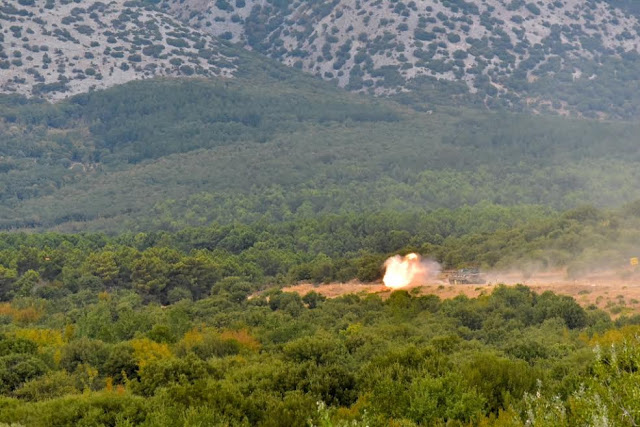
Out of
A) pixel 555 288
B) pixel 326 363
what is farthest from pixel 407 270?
pixel 326 363

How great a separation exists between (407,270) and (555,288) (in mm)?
17480

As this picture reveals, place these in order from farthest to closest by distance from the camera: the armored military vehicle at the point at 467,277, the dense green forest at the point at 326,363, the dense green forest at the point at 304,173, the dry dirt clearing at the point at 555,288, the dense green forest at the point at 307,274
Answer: the dense green forest at the point at 304,173 → the armored military vehicle at the point at 467,277 → the dry dirt clearing at the point at 555,288 → the dense green forest at the point at 307,274 → the dense green forest at the point at 326,363

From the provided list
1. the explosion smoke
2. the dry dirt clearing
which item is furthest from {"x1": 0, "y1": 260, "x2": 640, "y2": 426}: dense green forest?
the explosion smoke

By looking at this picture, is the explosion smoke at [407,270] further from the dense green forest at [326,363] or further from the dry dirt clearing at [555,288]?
the dense green forest at [326,363]

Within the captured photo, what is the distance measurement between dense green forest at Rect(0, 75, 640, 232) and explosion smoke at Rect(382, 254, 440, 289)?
59548mm

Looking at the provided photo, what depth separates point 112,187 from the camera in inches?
6885

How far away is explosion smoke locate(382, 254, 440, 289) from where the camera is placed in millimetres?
89000

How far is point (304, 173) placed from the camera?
6964 inches

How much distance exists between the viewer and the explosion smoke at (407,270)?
292ft

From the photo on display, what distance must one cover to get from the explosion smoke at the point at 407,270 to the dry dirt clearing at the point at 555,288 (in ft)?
3.80

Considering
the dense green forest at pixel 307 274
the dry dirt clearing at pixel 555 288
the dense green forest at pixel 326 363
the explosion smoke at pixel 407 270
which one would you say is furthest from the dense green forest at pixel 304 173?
the dense green forest at pixel 326 363

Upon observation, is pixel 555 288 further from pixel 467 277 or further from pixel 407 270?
pixel 407 270

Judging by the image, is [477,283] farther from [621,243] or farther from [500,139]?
[500,139]

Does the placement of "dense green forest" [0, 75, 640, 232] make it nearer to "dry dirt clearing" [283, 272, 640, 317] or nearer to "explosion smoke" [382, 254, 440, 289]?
"explosion smoke" [382, 254, 440, 289]
